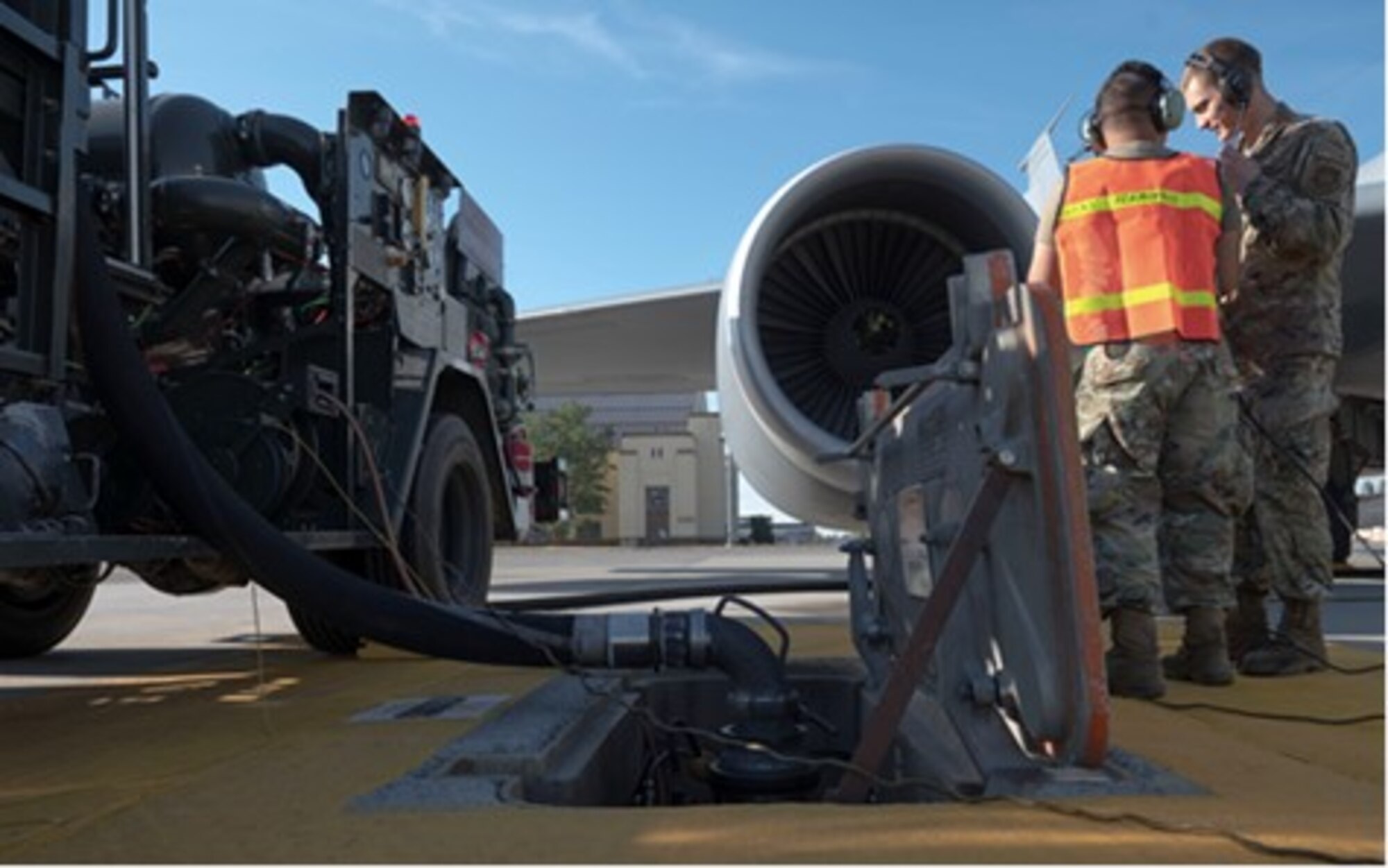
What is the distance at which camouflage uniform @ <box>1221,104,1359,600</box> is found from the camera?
10.8 ft

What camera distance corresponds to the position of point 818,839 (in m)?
1.40

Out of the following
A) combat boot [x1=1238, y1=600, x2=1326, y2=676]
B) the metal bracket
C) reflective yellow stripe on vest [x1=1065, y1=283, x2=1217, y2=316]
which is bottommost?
combat boot [x1=1238, y1=600, x2=1326, y2=676]

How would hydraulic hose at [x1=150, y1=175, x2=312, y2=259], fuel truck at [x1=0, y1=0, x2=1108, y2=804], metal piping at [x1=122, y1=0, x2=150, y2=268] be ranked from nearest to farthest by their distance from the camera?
fuel truck at [x1=0, y1=0, x2=1108, y2=804], metal piping at [x1=122, y1=0, x2=150, y2=268], hydraulic hose at [x1=150, y1=175, x2=312, y2=259]

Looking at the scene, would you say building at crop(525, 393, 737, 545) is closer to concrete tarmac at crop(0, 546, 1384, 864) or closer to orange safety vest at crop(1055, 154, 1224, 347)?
concrete tarmac at crop(0, 546, 1384, 864)

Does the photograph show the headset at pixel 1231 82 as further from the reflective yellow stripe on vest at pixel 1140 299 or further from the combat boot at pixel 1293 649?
the combat boot at pixel 1293 649

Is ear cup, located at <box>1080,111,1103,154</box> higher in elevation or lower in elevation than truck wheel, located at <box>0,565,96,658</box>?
higher

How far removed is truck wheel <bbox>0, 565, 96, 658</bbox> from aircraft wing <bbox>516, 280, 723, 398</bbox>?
4.54 metres

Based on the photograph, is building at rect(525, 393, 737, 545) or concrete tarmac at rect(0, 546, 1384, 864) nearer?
concrete tarmac at rect(0, 546, 1384, 864)

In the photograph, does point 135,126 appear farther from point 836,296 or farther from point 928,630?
point 836,296

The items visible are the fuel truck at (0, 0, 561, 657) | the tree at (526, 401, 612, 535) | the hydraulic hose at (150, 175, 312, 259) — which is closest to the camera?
the fuel truck at (0, 0, 561, 657)

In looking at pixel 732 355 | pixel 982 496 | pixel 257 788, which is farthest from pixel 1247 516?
pixel 257 788

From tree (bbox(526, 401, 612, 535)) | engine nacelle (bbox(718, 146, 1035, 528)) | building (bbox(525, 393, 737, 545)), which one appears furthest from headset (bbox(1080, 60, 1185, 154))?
tree (bbox(526, 401, 612, 535))

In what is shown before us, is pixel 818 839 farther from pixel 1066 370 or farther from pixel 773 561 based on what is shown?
pixel 773 561

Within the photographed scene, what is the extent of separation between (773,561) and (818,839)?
16081mm
